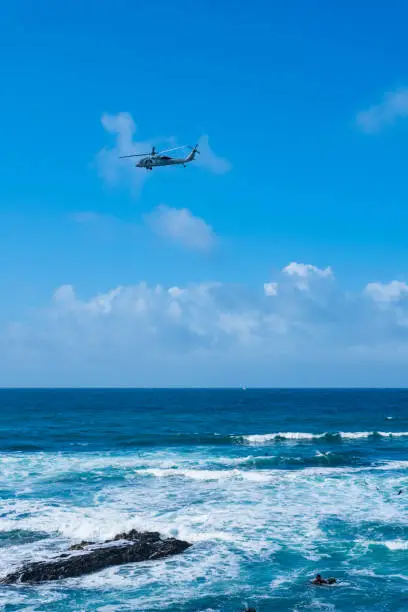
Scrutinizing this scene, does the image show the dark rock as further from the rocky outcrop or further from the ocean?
the ocean

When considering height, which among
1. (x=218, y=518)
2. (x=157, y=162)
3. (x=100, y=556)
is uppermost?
(x=157, y=162)

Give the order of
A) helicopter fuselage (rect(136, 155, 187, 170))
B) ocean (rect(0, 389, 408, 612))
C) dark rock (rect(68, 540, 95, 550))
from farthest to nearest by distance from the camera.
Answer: helicopter fuselage (rect(136, 155, 187, 170)) < dark rock (rect(68, 540, 95, 550)) < ocean (rect(0, 389, 408, 612))

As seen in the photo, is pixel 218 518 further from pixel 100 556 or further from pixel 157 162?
pixel 157 162

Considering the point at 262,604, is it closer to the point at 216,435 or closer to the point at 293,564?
the point at 293,564

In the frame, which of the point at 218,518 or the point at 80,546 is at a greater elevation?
the point at 80,546

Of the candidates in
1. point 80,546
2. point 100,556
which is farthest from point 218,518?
point 100,556

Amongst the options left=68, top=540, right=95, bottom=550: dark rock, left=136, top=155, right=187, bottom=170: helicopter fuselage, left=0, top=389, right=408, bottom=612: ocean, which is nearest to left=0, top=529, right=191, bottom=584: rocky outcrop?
left=68, top=540, right=95, bottom=550: dark rock

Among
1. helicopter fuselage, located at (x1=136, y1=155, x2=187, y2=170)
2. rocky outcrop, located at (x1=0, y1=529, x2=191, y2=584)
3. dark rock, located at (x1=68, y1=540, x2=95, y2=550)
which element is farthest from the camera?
helicopter fuselage, located at (x1=136, y1=155, x2=187, y2=170)
